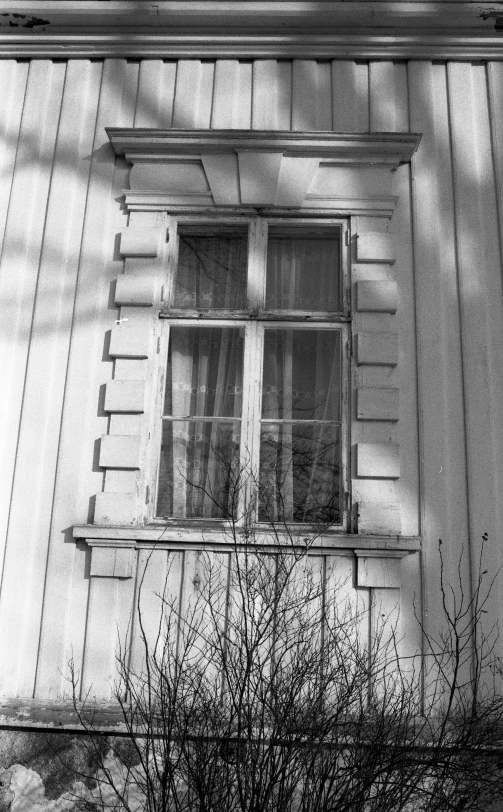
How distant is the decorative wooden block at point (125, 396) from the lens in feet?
15.7

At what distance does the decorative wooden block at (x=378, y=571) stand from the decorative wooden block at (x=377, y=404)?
747 mm

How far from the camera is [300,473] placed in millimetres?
4730

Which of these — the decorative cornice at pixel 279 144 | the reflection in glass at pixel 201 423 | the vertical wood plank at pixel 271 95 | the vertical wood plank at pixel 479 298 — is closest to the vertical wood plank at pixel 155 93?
the decorative cornice at pixel 279 144

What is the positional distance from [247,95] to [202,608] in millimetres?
3138

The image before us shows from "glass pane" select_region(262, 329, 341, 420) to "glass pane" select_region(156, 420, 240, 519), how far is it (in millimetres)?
284

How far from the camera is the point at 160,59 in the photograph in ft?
18.3

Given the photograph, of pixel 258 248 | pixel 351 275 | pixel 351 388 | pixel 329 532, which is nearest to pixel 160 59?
pixel 258 248

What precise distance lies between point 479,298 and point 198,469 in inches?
73.3


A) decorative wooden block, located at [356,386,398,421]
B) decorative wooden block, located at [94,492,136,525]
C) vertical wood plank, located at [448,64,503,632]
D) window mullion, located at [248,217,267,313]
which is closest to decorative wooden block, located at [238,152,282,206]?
window mullion, located at [248,217,267,313]

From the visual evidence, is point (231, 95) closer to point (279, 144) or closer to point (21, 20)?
point (279, 144)

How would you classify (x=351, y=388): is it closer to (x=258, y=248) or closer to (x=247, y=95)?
(x=258, y=248)

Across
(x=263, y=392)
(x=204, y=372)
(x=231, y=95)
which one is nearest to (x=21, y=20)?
(x=231, y=95)

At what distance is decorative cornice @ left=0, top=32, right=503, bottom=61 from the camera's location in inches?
214

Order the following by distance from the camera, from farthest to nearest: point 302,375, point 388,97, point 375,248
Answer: point 388,97
point 375,248
point 302,375
